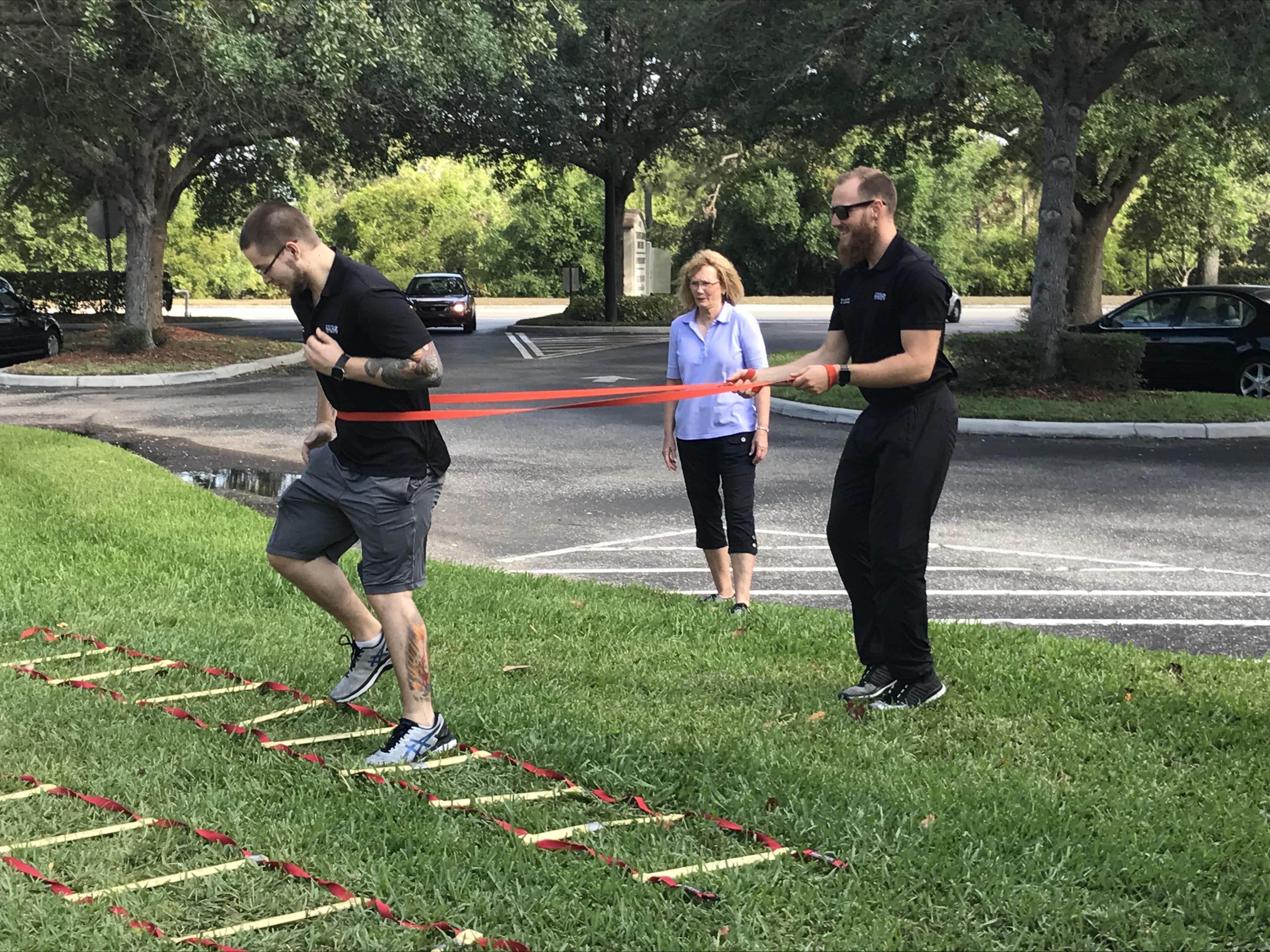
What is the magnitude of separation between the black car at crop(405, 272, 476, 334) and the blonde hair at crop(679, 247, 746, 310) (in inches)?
1057

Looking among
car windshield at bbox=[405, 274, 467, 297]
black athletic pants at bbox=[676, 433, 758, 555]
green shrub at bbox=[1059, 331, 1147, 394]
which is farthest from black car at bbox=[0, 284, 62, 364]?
black athletic pants at bbox=[676, 433, 758, 555]

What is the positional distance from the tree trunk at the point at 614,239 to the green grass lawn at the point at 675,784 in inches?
1184

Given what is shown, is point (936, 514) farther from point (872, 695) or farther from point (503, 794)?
point (503, 794)

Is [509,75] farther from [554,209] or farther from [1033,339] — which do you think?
[554,209]

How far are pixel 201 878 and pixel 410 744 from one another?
0.97 m

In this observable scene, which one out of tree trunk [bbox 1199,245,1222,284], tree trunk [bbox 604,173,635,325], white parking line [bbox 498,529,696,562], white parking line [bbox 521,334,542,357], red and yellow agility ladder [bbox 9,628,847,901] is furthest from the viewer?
tree trunk [bbox 1199,245,1222,284]

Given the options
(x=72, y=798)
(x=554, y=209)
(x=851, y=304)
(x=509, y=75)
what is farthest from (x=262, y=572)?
(x=554, y=209)

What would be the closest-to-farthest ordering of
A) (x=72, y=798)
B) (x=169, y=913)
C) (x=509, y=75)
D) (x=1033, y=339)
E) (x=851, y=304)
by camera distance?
(x=169, y=913), (x=72, y=798), (x=851, y=304), (x=1033, y=339), (x=509, y=75)

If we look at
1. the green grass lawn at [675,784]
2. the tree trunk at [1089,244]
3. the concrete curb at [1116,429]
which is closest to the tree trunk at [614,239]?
the tree trunk at [1089,244]

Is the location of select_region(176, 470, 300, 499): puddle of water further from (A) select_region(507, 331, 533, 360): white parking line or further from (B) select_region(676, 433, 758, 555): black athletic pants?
(A) select_region(507, 331, 533, 360): white parking line

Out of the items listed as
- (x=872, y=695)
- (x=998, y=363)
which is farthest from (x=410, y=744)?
(x=998, y=363)

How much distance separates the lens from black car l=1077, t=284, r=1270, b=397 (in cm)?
1725

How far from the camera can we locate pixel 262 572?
759 centimetres

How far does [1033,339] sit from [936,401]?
43.6ft
